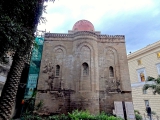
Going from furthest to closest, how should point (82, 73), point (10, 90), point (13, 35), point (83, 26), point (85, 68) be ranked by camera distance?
1. point (83, 26)
2. point (85, 68)
3. point (82, 73)
4. point (10, 90)
5. point (13, 35)

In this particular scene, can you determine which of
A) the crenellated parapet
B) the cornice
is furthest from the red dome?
the cornice

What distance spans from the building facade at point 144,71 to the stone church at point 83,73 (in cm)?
517

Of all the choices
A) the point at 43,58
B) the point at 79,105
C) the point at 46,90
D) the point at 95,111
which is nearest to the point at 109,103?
the point at 95,111

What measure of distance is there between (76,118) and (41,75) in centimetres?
652

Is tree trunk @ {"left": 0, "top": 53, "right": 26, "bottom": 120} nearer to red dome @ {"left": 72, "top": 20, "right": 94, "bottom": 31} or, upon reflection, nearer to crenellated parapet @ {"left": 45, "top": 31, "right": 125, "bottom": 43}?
crenellated parapet @ {"left": 45, "top": 31, "right": 125, "bottom": 43}

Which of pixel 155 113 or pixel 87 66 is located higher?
pixel 87 66

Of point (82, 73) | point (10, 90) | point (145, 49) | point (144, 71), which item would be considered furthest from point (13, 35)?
point (144, 71)

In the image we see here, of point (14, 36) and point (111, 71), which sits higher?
point (111, 71)

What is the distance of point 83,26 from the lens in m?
16.5

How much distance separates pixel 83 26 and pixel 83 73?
22.3ft

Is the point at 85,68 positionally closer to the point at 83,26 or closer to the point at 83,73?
the point at 83,73

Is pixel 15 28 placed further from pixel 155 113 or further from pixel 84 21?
pixel 155 113

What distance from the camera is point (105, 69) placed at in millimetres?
13828

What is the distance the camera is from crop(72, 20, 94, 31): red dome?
646 inches
